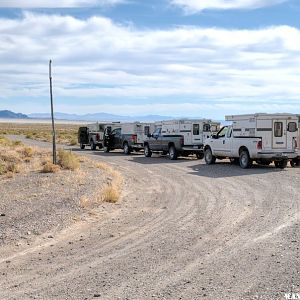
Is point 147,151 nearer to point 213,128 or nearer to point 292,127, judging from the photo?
point 213,128

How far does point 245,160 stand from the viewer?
22.2m

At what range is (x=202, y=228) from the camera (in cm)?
979

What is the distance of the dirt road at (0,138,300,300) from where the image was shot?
241 inches

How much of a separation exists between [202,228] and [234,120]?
1400 centimetres

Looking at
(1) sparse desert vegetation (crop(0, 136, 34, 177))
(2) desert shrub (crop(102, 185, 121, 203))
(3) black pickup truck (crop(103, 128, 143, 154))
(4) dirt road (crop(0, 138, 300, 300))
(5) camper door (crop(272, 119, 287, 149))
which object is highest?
(5) camper door (crop(272, 119, 287, 149))

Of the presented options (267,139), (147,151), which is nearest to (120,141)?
(147,151)

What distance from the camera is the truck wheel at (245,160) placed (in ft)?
72.5

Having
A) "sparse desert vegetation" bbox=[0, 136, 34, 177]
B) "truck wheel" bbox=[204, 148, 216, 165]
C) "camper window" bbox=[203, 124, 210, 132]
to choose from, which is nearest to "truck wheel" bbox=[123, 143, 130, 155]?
"sparse desert vegetation" bbox=[0, 136, 34, 177]

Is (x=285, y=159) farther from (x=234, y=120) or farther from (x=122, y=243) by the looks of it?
(x=122, y=243)

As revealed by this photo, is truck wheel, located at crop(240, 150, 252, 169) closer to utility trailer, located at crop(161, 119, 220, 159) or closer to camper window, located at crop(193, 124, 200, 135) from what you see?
utility trailer, located at crop(161, 119, 220, 159)

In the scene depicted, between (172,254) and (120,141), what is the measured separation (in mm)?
27659

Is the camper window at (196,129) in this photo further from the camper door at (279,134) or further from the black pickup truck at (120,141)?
the camper door at (279,134)

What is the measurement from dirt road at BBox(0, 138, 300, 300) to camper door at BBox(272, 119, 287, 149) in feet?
26.1

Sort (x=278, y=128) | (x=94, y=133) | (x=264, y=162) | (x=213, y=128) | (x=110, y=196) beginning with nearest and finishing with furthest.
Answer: (x=110, y=196) → (x=278, y=128) → (x=264, y=162) → (x=213, y=128) → (x=94, y=133)
